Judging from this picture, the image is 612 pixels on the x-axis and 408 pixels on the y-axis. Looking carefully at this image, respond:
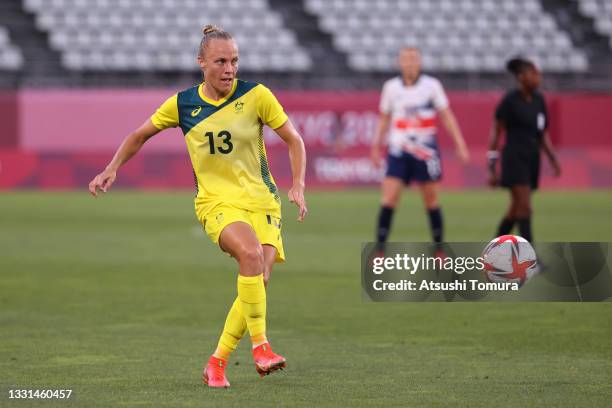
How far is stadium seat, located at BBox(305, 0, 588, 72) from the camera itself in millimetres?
33562

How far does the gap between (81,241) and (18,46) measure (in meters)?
15.2

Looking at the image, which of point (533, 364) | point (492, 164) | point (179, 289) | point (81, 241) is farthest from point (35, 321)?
point (81, 241)

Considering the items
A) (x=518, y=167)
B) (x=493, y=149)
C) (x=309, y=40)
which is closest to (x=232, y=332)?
(x=518, y=167)

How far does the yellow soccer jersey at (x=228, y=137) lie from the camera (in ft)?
24.1

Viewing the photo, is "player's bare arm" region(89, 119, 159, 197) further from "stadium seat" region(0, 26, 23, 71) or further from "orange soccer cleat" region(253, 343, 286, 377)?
"stadium seat" region(0, 26, 23, 71)

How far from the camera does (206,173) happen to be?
7438 mm

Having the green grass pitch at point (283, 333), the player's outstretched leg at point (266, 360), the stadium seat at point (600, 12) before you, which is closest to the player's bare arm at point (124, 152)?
the player's outstretched leg at point (266, 360)

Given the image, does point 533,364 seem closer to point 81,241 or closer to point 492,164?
point 492,164

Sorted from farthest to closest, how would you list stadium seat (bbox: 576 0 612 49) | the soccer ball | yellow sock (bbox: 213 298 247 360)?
1. stadium seat (bbox: 576 0 612 49)
2. the soccer ball
3. yellow sock (bbox: 213 298 247 360)

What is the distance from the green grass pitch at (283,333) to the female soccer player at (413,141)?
3.65ft

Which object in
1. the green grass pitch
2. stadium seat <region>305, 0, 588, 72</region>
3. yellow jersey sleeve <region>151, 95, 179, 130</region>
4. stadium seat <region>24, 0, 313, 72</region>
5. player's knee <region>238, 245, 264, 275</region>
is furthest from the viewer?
stadium seat <region>305, 0, 588, 72</region>

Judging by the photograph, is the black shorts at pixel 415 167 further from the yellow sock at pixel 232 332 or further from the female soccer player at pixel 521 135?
the yellow sock at pixel 232 332

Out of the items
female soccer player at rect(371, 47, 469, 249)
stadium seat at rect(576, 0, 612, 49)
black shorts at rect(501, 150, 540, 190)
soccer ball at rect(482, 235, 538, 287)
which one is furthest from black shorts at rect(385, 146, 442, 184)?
stadium seat at rect(576, 0, 612, 49)

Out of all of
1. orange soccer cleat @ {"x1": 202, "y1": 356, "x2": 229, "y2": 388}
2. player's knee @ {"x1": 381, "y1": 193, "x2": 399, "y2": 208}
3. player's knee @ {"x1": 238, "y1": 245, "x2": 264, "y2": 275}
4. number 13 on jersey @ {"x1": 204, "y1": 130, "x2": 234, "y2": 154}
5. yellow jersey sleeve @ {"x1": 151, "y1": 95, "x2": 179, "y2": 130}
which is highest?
yellow jersey sleeve @ {"x1": 151, "y1": 95, "x2": 179, "y2": 130}
